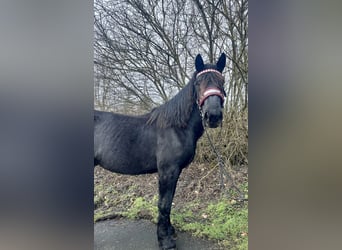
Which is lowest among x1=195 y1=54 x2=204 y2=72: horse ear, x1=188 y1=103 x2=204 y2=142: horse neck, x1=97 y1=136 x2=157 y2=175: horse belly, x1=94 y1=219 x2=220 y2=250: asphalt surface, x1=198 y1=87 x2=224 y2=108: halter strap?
x1=94 y1=219 x2=220 y2=250: asphalt surface

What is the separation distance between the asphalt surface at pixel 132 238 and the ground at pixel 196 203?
0.05 m

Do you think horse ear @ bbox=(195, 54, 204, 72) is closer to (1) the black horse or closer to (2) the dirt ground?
(1) the black horse

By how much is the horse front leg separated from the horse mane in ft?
1.11

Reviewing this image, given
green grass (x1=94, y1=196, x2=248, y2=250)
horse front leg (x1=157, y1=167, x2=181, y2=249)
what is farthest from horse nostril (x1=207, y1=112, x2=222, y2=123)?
green grass (x1=94, y1=196, x2=248, y2=250)

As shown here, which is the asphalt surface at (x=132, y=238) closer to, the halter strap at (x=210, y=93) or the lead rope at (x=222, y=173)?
the lead rope at (x=222, y=173)

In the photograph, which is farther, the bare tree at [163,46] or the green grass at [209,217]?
the green grass at [209,217]

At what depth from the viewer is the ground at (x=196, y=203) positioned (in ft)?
5.74

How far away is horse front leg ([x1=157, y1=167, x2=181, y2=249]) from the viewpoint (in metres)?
1.71

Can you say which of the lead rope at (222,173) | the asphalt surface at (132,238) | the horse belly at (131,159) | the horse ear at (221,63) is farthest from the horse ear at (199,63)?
the asphalt surface at (132,238)

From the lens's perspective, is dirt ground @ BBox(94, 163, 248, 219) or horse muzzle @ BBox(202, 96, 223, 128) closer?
horse muzzle @ BBox(202, 96, 223, 128)
